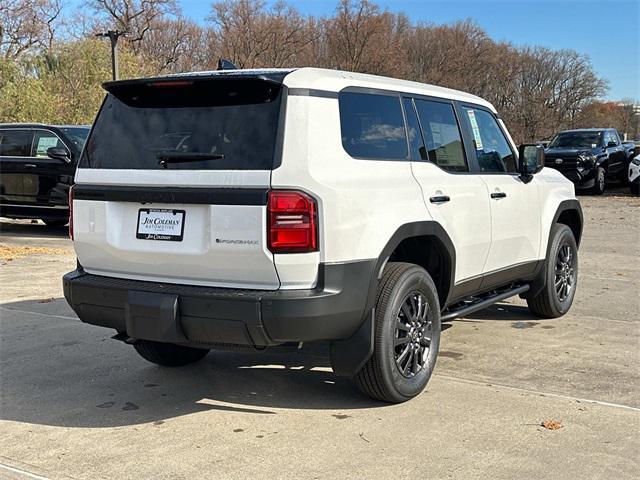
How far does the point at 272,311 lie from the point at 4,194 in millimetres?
10996

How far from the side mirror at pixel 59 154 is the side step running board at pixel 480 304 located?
345 inches

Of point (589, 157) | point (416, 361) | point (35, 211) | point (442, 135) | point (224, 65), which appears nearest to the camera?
point (416, 361)

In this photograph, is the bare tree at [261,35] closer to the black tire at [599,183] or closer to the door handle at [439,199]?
the black tire at [599,183]

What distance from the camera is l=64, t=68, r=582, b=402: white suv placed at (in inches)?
143

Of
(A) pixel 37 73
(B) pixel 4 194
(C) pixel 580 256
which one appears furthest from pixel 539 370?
(A) pixel 37 73

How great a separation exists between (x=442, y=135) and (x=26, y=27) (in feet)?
135

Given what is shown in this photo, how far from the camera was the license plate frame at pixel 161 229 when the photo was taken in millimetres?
3877

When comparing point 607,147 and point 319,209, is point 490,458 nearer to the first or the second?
point 319,209

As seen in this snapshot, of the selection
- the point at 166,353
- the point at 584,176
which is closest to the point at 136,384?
the point at 166,353

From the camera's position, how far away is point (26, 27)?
40344 mm

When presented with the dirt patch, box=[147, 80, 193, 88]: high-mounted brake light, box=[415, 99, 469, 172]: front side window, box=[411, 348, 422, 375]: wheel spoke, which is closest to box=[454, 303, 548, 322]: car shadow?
box=[415, 99, 469, 172]: front side window

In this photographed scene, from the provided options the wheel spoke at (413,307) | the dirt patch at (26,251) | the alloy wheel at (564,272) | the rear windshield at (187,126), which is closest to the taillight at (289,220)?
the rear windshield at (187,126)

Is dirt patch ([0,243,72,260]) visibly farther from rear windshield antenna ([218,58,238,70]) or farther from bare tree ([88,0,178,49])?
bare tree ([88,0,178,49])

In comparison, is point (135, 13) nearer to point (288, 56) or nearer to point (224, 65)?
point (288, 56)
